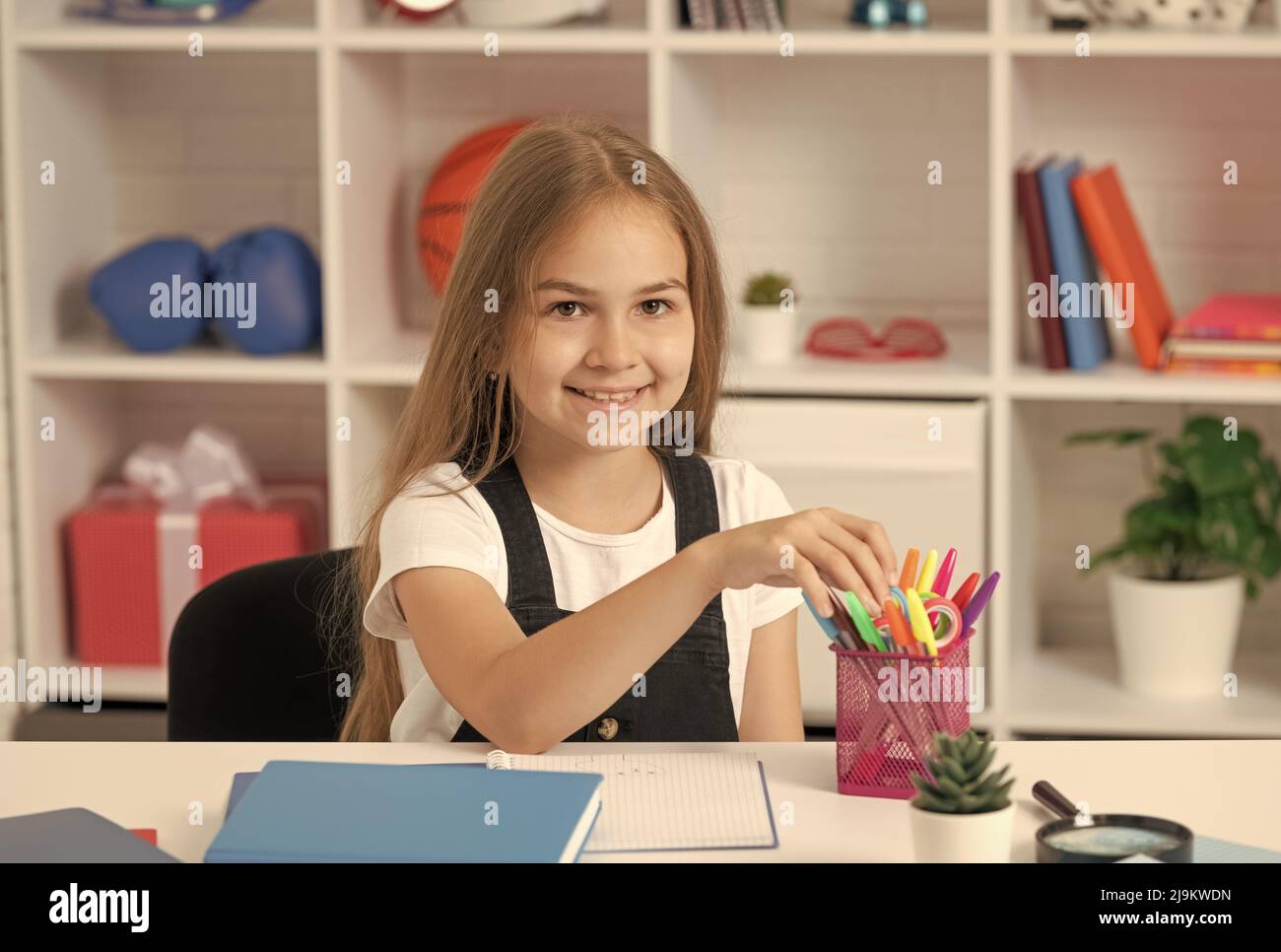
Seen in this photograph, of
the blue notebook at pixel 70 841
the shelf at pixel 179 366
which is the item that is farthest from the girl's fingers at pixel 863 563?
the shelf at pixel 179 366

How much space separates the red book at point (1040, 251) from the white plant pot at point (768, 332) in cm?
37

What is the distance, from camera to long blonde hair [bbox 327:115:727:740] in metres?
1.39

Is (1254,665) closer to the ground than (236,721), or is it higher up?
closer to the ground

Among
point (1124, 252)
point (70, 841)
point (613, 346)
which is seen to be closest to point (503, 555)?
point (613, 346)

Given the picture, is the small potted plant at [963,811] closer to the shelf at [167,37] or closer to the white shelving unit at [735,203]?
the white shelving unit at [735,203]

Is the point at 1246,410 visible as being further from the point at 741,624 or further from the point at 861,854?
the point at 861,854

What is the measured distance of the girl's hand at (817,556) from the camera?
42.1 inches

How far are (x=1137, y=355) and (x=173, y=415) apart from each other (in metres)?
1.65

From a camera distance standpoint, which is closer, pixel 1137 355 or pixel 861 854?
pixel 861 854

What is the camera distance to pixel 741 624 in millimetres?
1450

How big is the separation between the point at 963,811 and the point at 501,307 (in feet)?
2.19

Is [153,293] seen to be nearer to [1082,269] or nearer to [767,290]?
[767,290]
